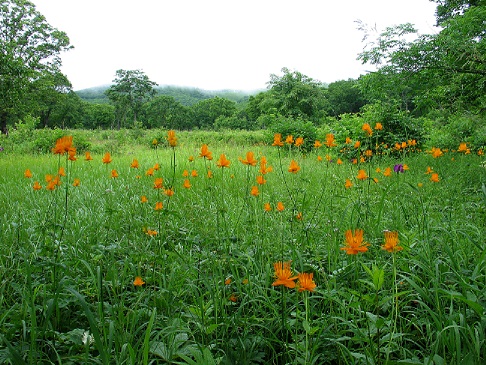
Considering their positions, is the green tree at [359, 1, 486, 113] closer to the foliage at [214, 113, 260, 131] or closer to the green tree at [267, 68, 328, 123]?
the green tree at [267, 68, 328, 123]

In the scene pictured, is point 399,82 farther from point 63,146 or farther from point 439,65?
point 63,146

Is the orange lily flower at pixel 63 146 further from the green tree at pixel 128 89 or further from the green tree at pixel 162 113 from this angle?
the green tree at pixel 162 113

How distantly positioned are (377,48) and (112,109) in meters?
56.3

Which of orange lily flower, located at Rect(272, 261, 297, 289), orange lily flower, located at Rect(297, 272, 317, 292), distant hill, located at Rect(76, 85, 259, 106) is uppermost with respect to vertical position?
distant hill, located at Rect(76, 85, 259, 106)

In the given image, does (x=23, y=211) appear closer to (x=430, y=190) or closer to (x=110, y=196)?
(x=110, y=196)

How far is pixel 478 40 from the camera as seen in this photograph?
4324 mm

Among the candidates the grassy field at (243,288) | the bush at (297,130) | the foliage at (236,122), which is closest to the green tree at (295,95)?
the bush at (297,130)

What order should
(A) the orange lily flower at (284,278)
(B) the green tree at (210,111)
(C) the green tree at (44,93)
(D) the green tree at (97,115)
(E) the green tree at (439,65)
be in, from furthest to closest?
1. (B) the green tree at (210,111)
2. (D) the green tree at (97,115)
3. (C) the green tree at (44,93)
4. (E) the green tree at (439,65)
5. (A) the orange lily flower at (284,278)

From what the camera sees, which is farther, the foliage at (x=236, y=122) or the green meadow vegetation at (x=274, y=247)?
the foliage at (x=236, y=122)

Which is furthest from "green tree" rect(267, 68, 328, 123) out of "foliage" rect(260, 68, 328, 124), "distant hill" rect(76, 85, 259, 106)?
"distant hill" rect(76, 85, 259, 106)

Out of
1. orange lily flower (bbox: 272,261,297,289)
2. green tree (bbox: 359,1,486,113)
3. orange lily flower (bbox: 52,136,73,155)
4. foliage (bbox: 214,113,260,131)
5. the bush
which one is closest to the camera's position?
orange lily flower (bbox: 272,261,297,289)

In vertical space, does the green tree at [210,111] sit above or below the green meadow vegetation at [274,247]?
above

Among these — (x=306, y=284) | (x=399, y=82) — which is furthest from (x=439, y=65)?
(x=306, y=284)

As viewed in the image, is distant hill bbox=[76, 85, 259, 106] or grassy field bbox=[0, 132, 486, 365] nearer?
grassy field bbox=[0, 132, 486, 365]
